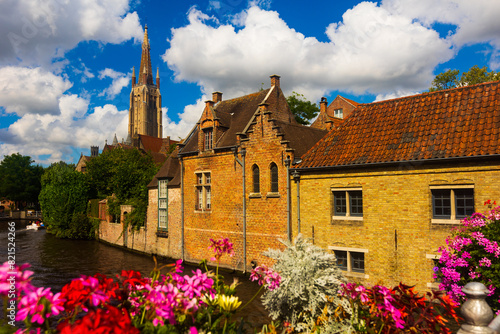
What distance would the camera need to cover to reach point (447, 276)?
10.5 meters

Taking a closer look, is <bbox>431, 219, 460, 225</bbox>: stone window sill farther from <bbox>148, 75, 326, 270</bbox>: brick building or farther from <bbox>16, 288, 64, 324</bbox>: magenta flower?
<bbox>16, 288, 64, 324</bbox>: magenta flower

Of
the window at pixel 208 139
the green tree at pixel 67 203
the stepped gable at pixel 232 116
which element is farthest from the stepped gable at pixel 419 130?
the green tree at pixel 67 203

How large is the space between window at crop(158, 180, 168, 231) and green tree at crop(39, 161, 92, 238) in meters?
17.8

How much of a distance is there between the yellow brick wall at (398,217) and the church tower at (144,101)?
397 feet

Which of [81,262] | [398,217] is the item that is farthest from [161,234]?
[398,217]

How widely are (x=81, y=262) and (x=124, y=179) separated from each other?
53.7ft

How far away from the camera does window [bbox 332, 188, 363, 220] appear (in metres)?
16.4

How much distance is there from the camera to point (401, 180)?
14977mm

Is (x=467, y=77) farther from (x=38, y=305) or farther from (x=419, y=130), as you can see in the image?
(x=38, y=305)

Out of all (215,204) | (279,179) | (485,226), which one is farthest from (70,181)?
(485,226)

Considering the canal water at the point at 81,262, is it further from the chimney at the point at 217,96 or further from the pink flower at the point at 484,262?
the chimney at the point at 217,96

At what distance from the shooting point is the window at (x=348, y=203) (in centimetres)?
1639

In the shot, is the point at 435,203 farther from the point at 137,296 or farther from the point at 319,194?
the point at 137,296

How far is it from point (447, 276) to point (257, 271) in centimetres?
696
